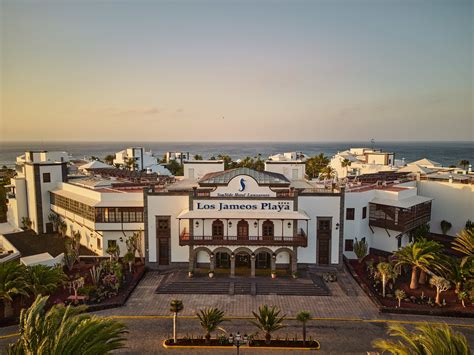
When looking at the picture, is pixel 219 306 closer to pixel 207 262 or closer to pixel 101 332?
pixel 207 262

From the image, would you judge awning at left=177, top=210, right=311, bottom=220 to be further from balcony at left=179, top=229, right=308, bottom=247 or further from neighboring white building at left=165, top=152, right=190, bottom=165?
neighboring white building at left=165, top=152, right=190, bottom=165

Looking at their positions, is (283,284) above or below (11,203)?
below

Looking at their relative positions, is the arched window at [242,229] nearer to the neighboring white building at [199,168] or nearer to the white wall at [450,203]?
the neighboring white building at [199,168]

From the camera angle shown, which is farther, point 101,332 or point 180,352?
point 180,352

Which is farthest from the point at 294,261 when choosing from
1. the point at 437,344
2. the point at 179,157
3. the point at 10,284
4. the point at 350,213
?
the point at 179,157

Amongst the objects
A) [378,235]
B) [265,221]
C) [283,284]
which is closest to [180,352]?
[283,284]

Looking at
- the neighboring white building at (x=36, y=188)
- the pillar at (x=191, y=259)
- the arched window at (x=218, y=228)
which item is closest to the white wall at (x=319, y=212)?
the arched window at (x=218, y=228)
